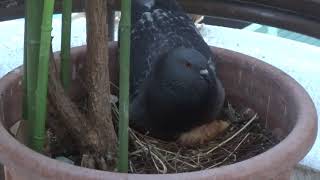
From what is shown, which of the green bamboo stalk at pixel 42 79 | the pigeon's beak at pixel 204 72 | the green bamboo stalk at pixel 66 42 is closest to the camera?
the green bamboo stalk at pixel 42 79

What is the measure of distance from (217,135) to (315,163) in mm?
310

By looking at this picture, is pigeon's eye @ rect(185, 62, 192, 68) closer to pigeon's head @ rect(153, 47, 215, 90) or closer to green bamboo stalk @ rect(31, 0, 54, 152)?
pigeon's head @ rect(153, 47, 215, 90)

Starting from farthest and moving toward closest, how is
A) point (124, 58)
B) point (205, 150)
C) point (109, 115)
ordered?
point (205, 150) < point (109, 115) < point (124, 58)

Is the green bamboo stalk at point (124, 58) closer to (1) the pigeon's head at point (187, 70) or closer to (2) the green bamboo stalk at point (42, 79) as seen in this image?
(2) the green bamboo stalk at point (42, 79)

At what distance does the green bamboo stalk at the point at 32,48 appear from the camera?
36.6 inches

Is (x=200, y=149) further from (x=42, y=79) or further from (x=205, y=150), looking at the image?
(x=42, y=79)

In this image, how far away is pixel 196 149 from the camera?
49.3 inches

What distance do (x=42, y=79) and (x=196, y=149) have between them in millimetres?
426

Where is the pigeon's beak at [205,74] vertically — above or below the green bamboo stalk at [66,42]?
below

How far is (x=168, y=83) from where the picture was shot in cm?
130

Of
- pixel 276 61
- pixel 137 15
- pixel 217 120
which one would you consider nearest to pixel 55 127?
pixel 217 120

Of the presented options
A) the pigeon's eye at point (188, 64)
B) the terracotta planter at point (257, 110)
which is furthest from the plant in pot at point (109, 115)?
the pigeon's eye at point (188, 64)

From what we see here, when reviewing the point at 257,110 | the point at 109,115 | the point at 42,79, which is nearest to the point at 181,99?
the point at 257,110

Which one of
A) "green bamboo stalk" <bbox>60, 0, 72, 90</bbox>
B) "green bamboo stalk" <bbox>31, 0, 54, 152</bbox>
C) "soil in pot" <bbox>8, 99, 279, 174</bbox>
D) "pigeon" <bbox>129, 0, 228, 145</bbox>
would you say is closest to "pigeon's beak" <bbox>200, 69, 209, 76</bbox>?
"pigeon" <bbox>129, 0, 228, 145</bbox>
